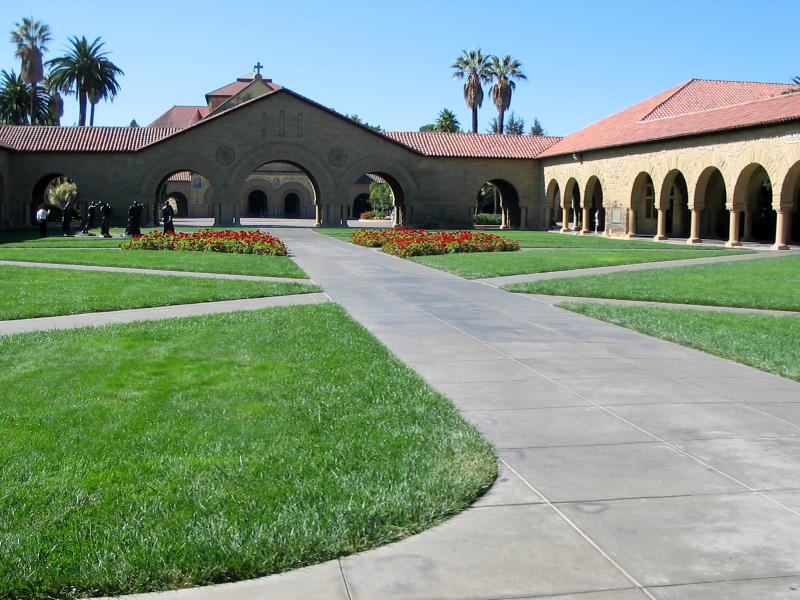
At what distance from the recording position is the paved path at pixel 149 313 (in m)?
11.4

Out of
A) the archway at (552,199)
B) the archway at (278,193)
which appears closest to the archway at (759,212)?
the archway at (552,199)

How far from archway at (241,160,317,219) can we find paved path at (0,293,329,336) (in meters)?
70.0

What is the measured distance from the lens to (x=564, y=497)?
4.86 m

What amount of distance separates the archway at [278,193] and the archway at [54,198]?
2063cm

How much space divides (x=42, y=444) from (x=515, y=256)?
2098 centimetres

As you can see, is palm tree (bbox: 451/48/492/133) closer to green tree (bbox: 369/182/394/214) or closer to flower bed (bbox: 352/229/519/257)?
green tree (bbox: 369/182/394/214)

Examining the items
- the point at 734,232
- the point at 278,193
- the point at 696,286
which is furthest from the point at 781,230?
the point at 278,193

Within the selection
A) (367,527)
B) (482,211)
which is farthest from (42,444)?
(482,211)

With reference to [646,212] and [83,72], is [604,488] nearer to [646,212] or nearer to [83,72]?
[646,212]

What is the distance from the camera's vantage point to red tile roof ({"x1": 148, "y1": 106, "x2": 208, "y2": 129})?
91562mm

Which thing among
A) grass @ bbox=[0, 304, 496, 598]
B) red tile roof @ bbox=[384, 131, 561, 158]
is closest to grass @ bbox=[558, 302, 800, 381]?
grass @ bbox=[0, 304, 496, 598]

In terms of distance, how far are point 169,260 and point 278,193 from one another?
209ft

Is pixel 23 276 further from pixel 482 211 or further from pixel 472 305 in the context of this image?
pixel 482 211

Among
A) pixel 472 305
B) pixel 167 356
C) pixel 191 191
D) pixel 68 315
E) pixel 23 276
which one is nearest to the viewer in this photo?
pixel 167 356
